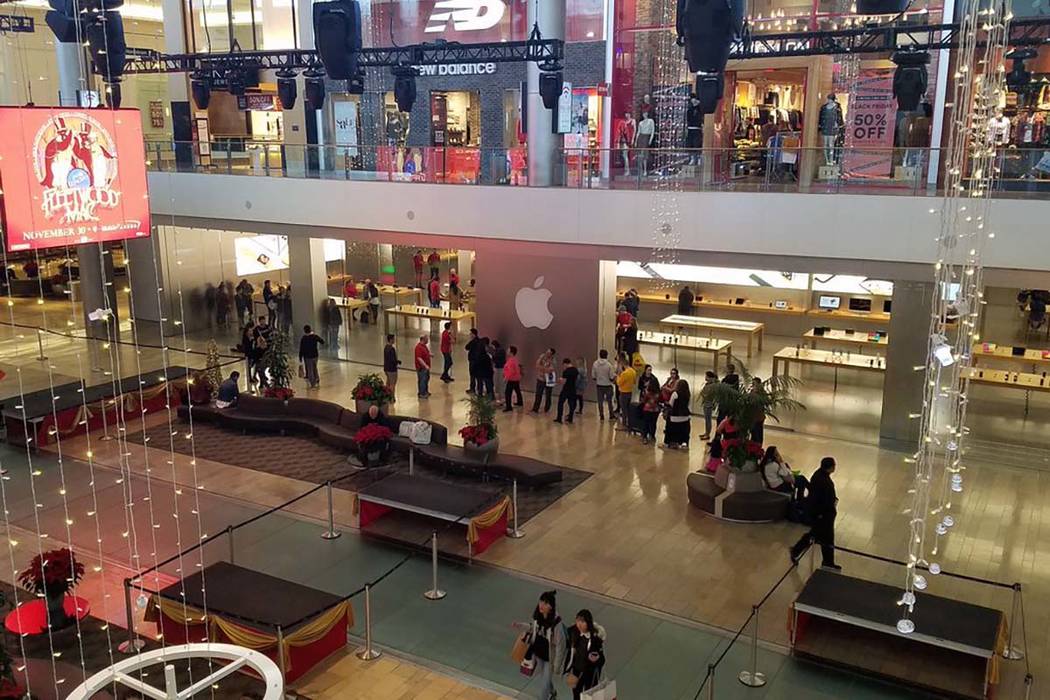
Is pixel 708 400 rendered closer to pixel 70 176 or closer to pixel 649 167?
pixel 649 167

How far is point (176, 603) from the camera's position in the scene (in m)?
8.30

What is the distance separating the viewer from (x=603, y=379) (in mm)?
15172

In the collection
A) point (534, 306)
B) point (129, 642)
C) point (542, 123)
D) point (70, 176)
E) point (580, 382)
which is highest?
point (542, 123)

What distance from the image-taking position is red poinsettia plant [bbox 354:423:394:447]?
12.8 m

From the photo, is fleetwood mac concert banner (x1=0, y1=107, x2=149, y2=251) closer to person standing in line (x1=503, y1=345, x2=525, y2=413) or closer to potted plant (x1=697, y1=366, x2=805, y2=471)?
person standing in line (x1=503, y1=345, x2=525, y2=413)

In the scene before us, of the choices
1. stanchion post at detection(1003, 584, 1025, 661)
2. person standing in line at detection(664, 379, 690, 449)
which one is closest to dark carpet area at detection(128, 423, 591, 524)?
person standing in line at detection(664, 379, 690, 449)

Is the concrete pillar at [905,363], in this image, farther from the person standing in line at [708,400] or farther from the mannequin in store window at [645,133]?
the mannequin in store window at [645,133]

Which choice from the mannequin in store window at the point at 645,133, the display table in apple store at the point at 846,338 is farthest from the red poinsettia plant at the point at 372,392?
the display table in apple store at the point at 846,338

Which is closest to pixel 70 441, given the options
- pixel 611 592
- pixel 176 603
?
pixel 176 603

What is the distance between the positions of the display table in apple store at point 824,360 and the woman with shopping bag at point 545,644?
9018 mm

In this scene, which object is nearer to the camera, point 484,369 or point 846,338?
point 484,369

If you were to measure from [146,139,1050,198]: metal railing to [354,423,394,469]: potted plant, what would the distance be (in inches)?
183

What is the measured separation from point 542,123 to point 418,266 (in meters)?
6.25

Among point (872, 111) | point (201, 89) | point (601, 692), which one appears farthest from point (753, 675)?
point (201, 89)
